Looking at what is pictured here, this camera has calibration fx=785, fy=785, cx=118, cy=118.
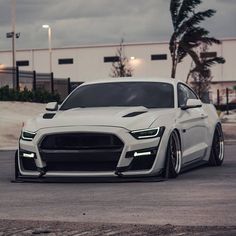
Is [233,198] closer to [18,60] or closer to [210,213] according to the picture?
[210,213]

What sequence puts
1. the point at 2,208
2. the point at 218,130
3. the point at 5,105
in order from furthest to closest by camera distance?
the point at 5,105
the point at 218,130
the point at 2,208

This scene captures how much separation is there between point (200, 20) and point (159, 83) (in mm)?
26535

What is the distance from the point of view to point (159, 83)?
1166cm

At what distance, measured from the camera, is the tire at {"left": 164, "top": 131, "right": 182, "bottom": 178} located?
33.4 feet

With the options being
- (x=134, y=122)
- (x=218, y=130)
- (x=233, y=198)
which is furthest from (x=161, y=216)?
(x=218, y=130)

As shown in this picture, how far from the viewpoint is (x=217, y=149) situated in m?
12.7

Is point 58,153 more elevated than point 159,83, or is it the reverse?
point 159,83

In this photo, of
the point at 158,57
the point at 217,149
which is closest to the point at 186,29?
the point at 217,149

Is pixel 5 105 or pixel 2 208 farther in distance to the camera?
pixel 5 105

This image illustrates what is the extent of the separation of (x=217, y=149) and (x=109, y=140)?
11.3 feet

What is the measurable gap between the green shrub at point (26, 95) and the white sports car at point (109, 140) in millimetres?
24493

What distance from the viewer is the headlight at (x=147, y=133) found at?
32.0ft

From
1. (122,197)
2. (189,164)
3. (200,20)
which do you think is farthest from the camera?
(200,20)

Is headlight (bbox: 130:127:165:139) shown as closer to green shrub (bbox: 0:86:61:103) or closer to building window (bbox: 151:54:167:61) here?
green shrub (bbox: 0:86:61:103)
